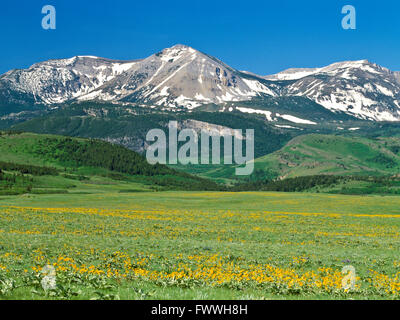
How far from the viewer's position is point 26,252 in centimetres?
2831

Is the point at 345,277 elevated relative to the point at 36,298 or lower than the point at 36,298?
lower

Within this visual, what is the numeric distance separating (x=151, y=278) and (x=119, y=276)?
5.25ft

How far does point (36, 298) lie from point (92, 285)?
3.37 metres

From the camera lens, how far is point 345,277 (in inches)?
897
